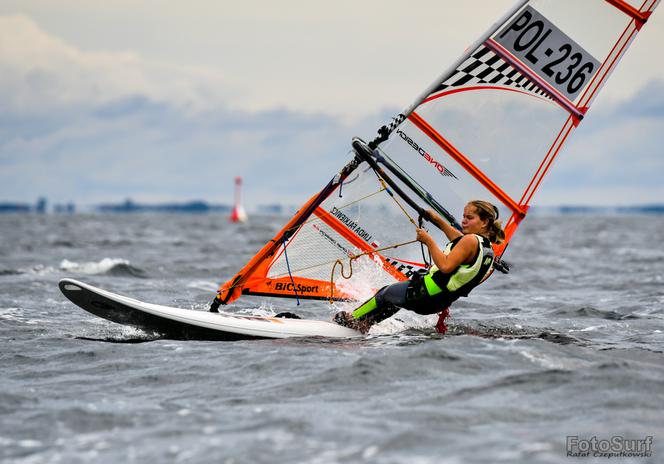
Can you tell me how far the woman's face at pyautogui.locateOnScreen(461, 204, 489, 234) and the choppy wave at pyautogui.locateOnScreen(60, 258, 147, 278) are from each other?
30.3 feet

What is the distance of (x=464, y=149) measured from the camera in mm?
8352

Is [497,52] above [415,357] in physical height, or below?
above

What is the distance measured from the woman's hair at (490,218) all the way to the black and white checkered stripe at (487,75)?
134cm

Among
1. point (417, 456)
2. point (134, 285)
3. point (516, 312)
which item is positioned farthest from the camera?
point (134, 285)

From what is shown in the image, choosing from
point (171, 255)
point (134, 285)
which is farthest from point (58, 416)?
point (171, 255)

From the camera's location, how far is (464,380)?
6.02 m

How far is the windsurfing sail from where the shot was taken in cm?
812

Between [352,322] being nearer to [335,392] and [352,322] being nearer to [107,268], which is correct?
[335,392]

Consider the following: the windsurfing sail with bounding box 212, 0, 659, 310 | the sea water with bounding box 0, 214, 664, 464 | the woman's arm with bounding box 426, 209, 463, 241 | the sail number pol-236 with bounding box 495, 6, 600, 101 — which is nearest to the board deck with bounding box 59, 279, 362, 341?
the sea water with bounding box 0, 214, 664, 464

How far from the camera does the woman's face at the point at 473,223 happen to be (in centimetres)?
747

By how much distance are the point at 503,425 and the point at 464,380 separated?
3.59 ft

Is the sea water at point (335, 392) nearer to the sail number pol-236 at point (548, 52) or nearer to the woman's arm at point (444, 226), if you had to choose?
the woman's arm at point (444, 226)

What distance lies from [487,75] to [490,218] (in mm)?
1608

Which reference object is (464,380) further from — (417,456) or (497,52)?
(497,52)
